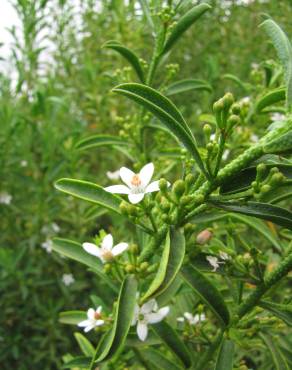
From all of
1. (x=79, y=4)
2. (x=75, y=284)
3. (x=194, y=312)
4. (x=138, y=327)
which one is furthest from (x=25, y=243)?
(x=79, y=4)

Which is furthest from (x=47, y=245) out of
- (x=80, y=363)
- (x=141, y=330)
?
(x=141, y=330)

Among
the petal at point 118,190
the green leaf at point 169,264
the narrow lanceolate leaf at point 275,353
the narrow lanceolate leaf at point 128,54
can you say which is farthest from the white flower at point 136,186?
the narrow lanceolate leaf at point 275,353

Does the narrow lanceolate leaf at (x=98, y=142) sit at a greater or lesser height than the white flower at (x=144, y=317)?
greater

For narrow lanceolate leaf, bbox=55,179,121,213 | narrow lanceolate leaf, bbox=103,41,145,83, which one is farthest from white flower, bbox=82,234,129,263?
narrow lanceolate leaf, bbox=103,41,145,83

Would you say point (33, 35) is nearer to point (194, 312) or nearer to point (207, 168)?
point (194, 312)

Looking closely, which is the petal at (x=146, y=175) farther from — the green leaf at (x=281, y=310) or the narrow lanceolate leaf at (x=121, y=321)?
the green leaf at (x=281, y=310)

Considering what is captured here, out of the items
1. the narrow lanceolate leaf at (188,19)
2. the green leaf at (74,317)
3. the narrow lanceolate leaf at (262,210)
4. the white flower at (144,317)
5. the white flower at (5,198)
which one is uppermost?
the white flower at (5,198)
